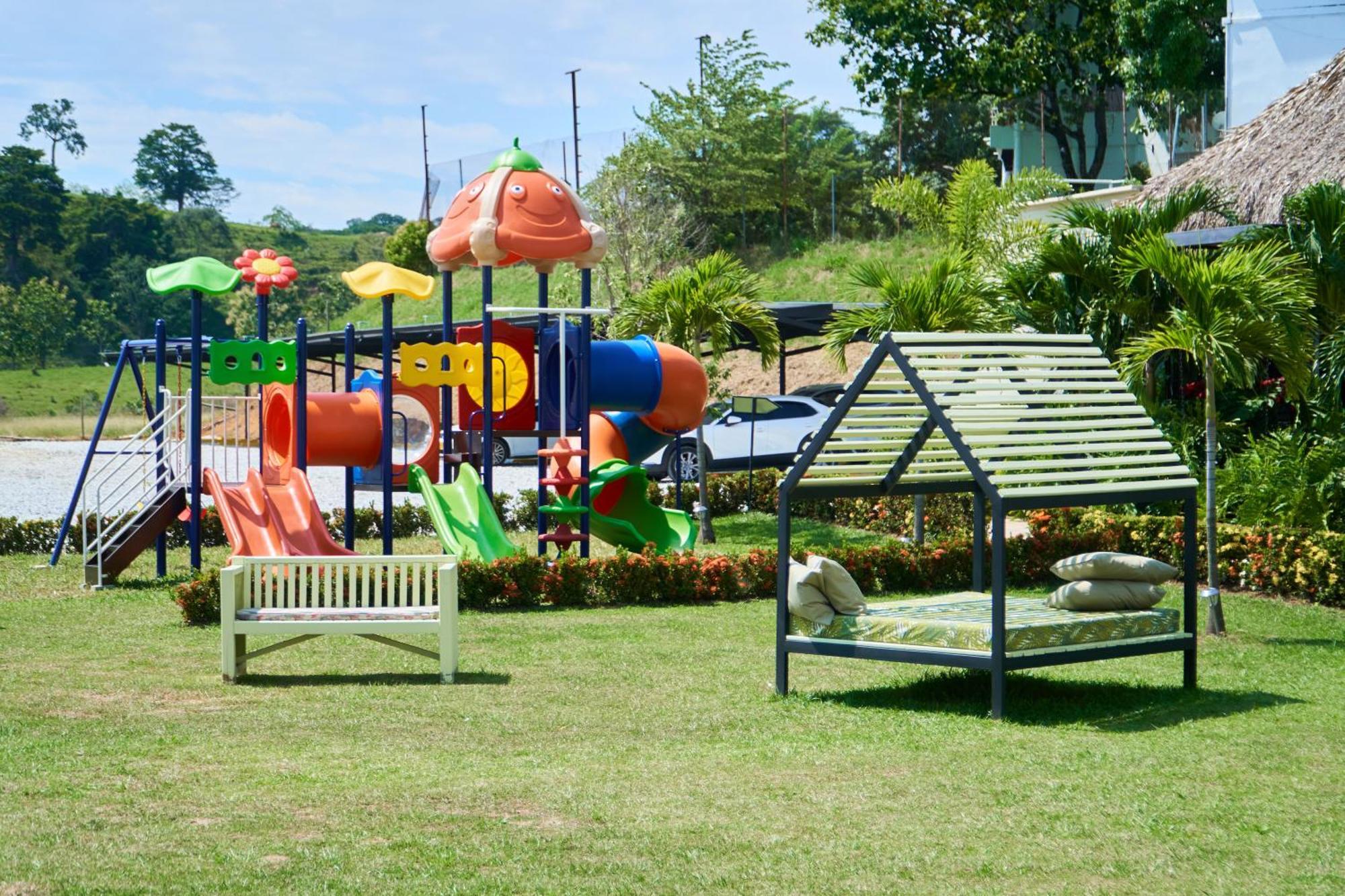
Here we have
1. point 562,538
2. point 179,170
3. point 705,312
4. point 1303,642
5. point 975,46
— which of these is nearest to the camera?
point 1303,642

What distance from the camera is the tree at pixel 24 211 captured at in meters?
74.7

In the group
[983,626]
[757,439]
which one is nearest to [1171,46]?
[757,439]

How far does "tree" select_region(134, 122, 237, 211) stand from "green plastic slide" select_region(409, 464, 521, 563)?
98327 millimetres

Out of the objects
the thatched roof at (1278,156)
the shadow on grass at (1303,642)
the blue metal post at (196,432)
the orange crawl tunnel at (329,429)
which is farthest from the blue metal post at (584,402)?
the shadow on grass at (1303,642)

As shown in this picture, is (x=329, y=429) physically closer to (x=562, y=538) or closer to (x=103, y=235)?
(x=562, y=538)

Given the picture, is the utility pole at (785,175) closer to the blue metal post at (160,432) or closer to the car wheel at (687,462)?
the car wheel at (687,462)

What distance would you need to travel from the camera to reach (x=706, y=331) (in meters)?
19.3

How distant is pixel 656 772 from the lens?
6.71 meters

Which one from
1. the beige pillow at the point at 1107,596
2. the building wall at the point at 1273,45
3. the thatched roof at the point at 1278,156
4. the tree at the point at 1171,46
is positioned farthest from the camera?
the tree at the point at 1171,46

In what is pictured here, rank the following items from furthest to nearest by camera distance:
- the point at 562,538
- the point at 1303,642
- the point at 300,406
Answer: the point at 562,538
the point at 300,406
the point at 1303,642

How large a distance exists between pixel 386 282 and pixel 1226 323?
26.8ft

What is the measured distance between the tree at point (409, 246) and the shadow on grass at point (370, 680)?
4726 centimetres

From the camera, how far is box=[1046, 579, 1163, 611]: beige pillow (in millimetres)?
8680

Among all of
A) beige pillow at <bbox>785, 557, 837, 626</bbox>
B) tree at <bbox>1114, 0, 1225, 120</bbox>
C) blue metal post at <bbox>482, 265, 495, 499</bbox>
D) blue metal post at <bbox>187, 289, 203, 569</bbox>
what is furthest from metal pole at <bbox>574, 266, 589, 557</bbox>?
tree at <bbox>1114, 0, 1225, 120</bbox>
